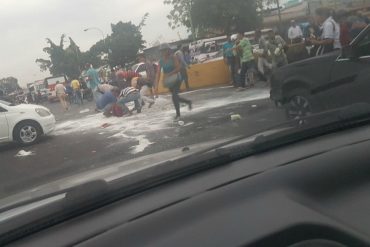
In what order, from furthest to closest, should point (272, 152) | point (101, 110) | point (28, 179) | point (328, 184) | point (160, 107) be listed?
point (101, 110) → point (160, 107) → point (28, 179) → point (272, 152) → point (328, 184)

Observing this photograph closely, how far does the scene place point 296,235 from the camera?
1.50 metres

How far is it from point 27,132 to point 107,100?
2607 millimetres

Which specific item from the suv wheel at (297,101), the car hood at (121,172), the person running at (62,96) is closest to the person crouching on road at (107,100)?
the person running at (62,96)

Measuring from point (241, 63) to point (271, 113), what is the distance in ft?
21.4

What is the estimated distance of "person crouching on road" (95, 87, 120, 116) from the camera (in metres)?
13.3

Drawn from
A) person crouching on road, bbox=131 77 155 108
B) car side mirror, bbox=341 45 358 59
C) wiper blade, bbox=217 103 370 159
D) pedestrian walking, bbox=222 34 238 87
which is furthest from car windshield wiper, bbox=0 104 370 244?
pedestrian walking, bbox=222 34 238 87

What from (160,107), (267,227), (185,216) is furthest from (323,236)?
(160,107)

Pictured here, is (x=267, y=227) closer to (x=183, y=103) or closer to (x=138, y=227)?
(x=138, y=227)

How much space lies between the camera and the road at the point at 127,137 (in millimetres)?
7069

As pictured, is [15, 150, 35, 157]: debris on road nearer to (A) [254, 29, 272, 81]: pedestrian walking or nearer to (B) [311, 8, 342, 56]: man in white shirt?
(A) [254, 29, 272, 81]: pedestrian walking

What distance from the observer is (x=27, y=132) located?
11.6 meters

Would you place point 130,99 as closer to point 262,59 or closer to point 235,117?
point 262,59

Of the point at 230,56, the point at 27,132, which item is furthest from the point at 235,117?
the point at 230,56

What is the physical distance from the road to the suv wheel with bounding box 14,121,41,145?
25 cm
